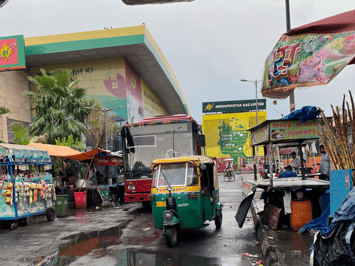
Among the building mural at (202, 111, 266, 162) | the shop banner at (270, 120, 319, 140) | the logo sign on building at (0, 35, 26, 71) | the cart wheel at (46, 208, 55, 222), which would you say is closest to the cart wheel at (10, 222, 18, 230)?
the cart wheel at (46, 208, 55, 222)

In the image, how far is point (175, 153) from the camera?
1424 cm

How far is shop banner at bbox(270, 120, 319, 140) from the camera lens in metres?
8.93

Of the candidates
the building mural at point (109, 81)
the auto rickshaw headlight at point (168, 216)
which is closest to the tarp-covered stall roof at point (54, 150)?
the auto rickshaw headlight at point (168, 216)

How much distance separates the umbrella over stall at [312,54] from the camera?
13.1ft

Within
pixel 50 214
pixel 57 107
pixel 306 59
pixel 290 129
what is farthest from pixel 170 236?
pixel 57 107

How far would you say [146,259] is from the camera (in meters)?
7.46

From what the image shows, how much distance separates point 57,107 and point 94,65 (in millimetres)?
18745

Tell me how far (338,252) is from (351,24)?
8.05ft

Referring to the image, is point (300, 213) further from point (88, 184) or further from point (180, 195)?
point (88, 184)

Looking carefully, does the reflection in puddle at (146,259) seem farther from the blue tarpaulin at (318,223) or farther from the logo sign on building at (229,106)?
the logo sign on building at (229,106)

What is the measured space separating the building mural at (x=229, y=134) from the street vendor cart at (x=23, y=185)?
66.6 m

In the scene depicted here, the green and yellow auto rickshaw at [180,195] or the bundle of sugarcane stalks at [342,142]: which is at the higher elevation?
the bundle of sugarcane stalks at [342,142]

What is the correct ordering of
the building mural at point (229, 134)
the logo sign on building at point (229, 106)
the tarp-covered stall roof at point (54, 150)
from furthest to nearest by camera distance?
the logo sign on building at point (229, 106), the building mural at point (229, 134), the tarp-covered stall roof at point (54, 150)

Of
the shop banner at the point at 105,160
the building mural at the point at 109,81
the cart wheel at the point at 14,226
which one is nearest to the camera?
the cart wheel at the point at 14,226
